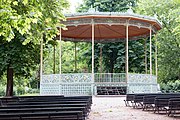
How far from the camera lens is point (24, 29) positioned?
21.1ft

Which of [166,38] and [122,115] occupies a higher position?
[166,38]

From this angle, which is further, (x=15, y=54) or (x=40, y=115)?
(x=15, y=54)

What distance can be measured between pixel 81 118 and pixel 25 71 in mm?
12554

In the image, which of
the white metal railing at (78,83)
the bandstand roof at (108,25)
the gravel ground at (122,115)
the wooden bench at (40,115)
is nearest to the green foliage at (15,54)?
the white metal railing at (78,83)

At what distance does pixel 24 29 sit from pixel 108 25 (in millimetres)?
18194

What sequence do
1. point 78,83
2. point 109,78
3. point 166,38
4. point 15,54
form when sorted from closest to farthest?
point 15,54 < point 78,83 < point 109,78 < point 166,38

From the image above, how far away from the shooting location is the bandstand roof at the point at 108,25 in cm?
2145

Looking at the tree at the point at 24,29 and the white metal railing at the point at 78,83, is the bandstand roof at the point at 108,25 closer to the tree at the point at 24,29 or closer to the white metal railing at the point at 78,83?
the white metal railing at the point at 78,83

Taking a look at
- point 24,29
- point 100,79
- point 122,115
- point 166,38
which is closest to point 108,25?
point 100,79

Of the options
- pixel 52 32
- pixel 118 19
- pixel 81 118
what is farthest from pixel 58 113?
pixel 118 19

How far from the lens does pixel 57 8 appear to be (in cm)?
1111

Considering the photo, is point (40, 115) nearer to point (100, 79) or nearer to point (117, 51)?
point (100, 79)

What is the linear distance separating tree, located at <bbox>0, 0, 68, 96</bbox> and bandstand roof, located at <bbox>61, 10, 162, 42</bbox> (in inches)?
165

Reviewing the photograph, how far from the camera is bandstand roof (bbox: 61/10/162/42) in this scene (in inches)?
845
